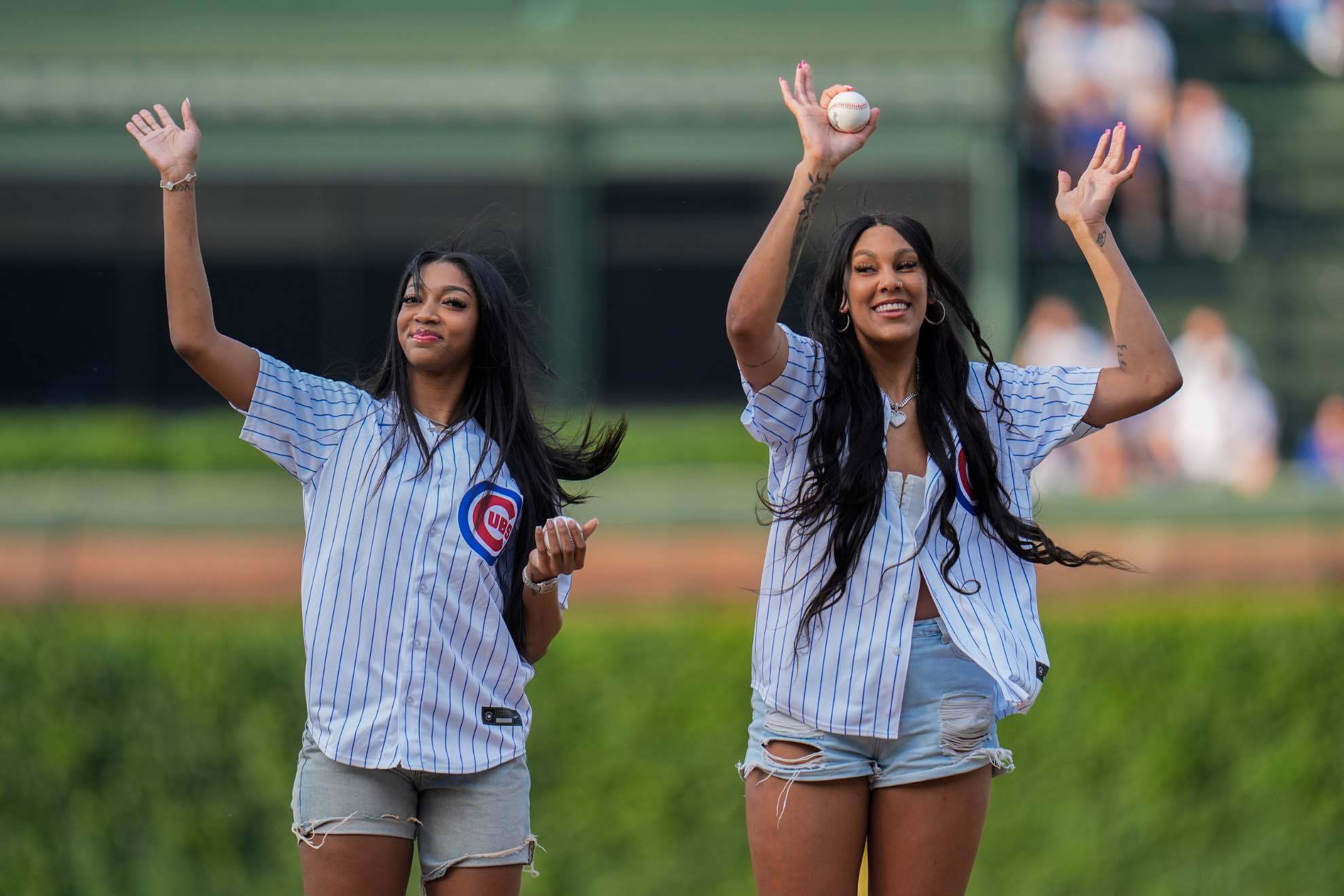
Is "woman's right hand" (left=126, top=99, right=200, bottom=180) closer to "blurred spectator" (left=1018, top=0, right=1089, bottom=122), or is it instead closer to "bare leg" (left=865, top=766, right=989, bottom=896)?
"bare leg" (left=865, top=766, right=989, bottom=896)

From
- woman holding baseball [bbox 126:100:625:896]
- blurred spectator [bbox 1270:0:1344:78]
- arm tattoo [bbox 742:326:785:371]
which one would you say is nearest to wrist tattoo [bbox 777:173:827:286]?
arm tattoo [bbox 742:326:785:371]

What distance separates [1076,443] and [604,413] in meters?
4.69

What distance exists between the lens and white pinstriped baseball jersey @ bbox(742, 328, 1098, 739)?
3229mm

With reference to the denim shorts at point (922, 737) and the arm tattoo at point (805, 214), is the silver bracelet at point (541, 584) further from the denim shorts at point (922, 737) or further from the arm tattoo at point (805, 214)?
the arm tattoo at point (805, 214)

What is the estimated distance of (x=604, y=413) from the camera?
573 inches

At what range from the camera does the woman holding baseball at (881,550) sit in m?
3.22

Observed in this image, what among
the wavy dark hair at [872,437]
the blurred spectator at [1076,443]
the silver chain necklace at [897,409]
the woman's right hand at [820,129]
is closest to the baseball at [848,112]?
the woman's right hand at [820,129]

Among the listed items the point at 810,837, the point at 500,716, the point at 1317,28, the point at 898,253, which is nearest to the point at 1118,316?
the point at 898,253

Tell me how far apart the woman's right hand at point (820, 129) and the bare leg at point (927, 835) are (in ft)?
3.87

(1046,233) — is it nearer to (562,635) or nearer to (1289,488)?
(1289,488)

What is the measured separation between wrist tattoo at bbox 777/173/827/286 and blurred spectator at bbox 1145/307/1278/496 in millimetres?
8068

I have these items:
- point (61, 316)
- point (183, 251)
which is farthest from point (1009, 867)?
point (61, 316)

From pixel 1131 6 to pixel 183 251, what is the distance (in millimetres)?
11813

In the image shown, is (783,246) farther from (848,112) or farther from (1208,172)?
(1208,172)
